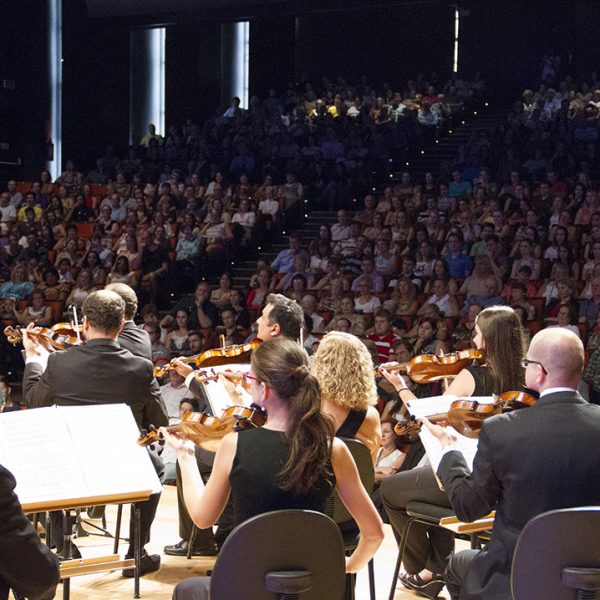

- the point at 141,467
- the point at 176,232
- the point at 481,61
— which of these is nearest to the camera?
the point at 141,467

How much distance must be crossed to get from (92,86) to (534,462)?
14.5 meters

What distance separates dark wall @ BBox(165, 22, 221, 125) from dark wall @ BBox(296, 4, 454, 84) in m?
1.66

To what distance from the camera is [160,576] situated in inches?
170

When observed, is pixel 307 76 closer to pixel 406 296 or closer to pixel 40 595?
pixel 406 296

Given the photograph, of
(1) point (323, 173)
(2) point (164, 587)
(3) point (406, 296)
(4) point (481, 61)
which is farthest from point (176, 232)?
(4) point (481, 61)

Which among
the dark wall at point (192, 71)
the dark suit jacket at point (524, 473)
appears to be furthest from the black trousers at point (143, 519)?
the dark wall at point (192, 71)

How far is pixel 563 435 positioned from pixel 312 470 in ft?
2.09

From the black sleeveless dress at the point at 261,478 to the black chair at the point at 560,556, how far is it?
530 millimetres

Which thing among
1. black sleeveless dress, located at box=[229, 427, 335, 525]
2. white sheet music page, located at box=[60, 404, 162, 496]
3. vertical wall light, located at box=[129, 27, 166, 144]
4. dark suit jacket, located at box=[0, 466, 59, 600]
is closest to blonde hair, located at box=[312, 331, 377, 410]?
white sheet music page, located at box=[60, 404, 162, 496]

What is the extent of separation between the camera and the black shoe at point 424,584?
3.95m

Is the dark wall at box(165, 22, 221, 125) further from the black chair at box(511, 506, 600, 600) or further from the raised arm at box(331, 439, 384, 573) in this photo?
the black chair at box(511, 506, 600, 600)

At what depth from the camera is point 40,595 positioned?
2.36 meters

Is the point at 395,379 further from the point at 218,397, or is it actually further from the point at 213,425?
the point at 213,425

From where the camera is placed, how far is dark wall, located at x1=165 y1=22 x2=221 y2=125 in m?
17.5
